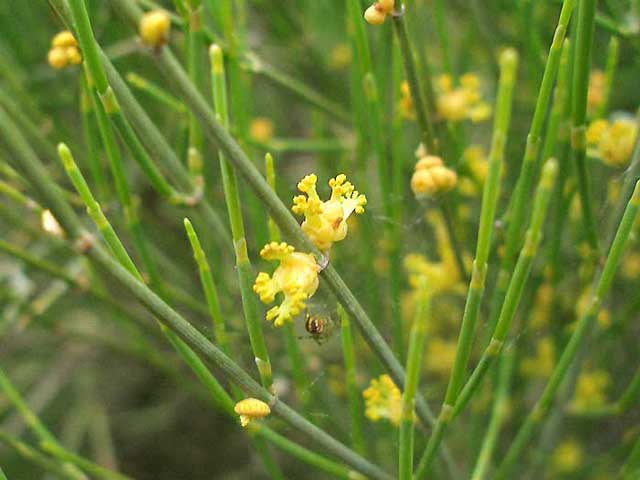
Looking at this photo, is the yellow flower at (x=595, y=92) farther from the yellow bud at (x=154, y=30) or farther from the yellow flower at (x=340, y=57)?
the yellow bud at (x=154, y=30)

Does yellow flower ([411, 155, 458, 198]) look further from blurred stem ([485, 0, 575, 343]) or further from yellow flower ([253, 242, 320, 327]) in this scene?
yellow flower ([253, 242, 320, 327])

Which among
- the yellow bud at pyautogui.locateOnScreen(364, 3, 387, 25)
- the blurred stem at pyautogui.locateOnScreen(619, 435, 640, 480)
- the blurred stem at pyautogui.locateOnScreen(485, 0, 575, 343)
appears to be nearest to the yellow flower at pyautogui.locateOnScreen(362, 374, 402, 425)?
the blurred stem at pyautogui.locateOnScreen(485, 0, 575, 343)

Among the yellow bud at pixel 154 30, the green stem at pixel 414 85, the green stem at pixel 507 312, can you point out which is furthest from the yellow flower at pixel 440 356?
the yellow bud at pixel 154 30

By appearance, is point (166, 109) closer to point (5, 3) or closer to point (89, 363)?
point (5, 3)

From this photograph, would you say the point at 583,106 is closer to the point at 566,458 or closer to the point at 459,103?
the point at 459,103

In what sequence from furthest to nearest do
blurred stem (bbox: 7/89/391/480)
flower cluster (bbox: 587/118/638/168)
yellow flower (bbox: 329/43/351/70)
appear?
yellow flower (bbox: 329/43/351/70)
flower cluster (bbox: 587/118/638/168)
blurred stem (bbox: 7/89/391/480)

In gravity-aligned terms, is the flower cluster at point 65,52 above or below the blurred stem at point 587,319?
above
